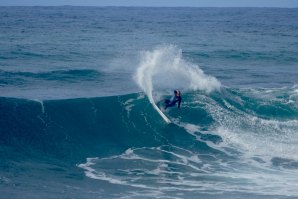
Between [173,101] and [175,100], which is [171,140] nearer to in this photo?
[175,100]

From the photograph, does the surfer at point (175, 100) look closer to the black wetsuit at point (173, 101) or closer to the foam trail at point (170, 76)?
the black wetsuit at point (173, 101)

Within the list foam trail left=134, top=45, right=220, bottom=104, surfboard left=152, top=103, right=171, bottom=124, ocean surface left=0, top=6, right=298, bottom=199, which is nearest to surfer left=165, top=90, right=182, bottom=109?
surfboard left=152, top=103, right=171, bottom=124

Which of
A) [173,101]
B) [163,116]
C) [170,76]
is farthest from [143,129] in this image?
[170,76]

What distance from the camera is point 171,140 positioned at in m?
17.3

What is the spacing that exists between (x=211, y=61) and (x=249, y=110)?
43.3 feet

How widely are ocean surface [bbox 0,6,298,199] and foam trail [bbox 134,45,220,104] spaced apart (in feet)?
0.18

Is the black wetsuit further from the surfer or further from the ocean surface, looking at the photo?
the ocean surface

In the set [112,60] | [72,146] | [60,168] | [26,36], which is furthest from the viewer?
[26,36]

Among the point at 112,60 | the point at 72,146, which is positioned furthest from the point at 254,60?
the point at 72,146

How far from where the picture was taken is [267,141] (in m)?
16.9

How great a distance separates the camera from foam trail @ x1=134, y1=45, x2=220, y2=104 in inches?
888

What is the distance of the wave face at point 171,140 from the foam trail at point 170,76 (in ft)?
3.25

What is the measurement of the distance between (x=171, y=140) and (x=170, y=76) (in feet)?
23.4

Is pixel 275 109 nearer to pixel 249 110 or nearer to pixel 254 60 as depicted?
pixel 249 110
